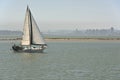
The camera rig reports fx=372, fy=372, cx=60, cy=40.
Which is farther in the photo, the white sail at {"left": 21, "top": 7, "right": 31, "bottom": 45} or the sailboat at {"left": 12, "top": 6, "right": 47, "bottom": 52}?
the sailboat at {"left": 12, "top": 6, "right": 47, "bottom": 52}

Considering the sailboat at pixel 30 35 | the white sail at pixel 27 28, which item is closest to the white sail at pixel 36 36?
the sailboat at pixel 30 35

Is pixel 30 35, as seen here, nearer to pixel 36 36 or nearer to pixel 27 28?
pixel 36 36

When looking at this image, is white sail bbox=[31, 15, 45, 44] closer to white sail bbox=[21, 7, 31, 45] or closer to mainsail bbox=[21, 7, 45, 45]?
mainsail bbox=[21, 7, 45, 45]

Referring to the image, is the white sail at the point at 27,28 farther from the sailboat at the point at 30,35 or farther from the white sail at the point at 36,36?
the white sail at the point at 36,36

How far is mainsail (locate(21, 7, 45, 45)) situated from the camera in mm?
79250

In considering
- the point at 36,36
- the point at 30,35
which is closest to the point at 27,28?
the point at 30,35

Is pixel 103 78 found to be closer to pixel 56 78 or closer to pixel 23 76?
pixel 56 78

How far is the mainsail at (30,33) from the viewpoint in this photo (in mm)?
79250

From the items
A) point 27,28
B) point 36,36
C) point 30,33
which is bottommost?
point 36,36

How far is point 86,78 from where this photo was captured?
36.7 m

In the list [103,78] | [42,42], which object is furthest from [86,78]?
[42,42]

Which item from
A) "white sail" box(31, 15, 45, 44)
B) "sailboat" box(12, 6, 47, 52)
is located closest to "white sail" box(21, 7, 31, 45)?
"sailboat" box(12, 6, 47, 52)

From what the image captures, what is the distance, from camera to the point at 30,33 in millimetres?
79688

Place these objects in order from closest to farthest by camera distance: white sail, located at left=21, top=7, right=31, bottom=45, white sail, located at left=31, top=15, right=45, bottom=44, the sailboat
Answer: white sail, located at left=21, top=7, right=31, bottom=45, the sailboat, white sail, located at left=31, top=15, right=45, bottom=44
